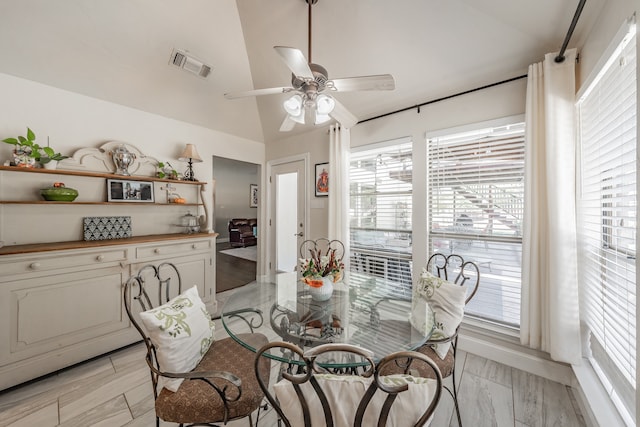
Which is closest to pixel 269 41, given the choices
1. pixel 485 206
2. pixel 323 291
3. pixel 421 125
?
pixel 421 125

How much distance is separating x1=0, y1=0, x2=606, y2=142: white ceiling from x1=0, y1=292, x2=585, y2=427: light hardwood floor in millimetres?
2467

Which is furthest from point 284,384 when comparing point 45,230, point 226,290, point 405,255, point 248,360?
point 226,290

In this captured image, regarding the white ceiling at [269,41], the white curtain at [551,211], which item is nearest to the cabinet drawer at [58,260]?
the white ceiling at [269,41]

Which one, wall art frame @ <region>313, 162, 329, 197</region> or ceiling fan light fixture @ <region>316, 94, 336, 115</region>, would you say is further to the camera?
wall art frame @ <region>313, 162, 329, 197</region>

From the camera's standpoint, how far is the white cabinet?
1.80m

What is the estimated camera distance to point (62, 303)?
2.01 m

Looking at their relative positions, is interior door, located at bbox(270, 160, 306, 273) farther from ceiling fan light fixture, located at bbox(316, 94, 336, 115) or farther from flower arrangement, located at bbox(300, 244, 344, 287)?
ceiling fan light fixture, located at bbox(316, 94, 336, 115)

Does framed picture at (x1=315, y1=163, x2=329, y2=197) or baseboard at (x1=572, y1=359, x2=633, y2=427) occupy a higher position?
framed picture at (x1=315, y1=163, x2=329, y2=197)

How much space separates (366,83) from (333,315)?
4.72ft

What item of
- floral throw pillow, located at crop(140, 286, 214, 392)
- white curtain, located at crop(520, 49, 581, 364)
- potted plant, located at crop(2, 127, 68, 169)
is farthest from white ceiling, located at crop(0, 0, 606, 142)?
floral throw pillow, located at crop(140, 286, 214, 392)

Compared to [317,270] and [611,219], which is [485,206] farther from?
[317,270]

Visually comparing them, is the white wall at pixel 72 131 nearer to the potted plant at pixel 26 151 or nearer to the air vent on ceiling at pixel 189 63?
the potted plant at pixel 26 151

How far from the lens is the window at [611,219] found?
46.4 inches

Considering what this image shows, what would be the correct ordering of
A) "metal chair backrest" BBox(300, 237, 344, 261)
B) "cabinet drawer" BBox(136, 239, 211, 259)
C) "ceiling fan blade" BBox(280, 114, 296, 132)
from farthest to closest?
"metal chair backrest" BBox(300, 237, 344, 261) < "cabinet drawer" BBox(136, 239, 211, 259) < "ceiling fan blade" BBox(280, 114, 296, 132)
